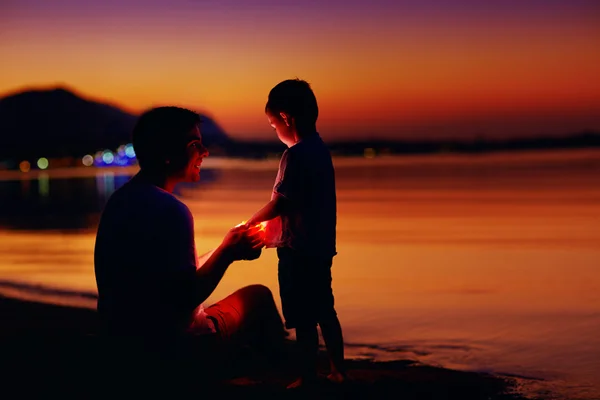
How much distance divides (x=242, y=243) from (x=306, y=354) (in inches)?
45.9

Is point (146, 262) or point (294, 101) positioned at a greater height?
point (294, 101)

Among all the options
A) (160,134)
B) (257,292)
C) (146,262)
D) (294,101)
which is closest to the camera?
(146,262)

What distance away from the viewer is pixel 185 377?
11.7 feet

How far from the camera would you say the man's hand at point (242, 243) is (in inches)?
140

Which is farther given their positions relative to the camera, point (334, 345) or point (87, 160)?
point (87, 160)

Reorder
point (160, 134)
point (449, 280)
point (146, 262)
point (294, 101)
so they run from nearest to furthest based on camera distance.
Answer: point (146, 262) < point (160, 134) < point (294, 101) < point (449, 280)

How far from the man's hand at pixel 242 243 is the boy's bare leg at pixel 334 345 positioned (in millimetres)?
1053

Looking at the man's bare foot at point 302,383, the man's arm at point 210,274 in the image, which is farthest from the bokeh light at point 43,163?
the man's arm at point 210,274

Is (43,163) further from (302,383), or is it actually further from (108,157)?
(302,383)

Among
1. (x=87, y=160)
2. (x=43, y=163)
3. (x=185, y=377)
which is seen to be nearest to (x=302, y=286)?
(x=185, y=377)

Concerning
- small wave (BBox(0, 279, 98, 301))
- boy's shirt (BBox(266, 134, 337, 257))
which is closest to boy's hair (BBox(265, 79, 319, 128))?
boy's shirt (BBox(266, 134, 337, 257))

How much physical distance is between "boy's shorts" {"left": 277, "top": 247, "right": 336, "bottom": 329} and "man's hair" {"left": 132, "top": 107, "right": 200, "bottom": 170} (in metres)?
1.13

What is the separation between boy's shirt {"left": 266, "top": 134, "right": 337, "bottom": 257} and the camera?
4.45 meters

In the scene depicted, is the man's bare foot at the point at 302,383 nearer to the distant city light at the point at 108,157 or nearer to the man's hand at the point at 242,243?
the man's hand at the point at 242,243
